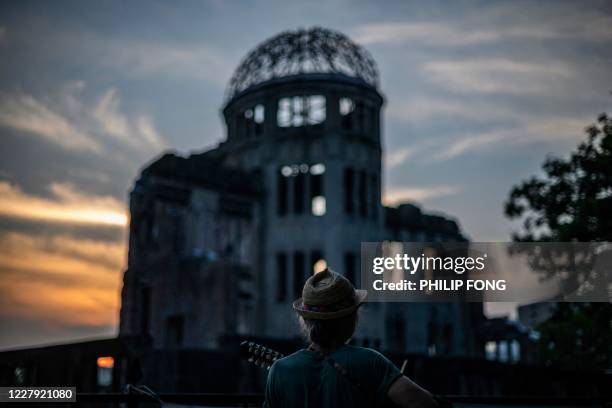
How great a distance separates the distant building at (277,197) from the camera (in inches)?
1288

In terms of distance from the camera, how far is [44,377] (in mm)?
20312

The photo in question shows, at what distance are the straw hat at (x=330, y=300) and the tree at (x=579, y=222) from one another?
15373 millimetres

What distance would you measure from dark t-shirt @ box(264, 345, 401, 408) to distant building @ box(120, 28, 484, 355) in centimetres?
2835

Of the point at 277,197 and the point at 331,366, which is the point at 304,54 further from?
the point at 331,366

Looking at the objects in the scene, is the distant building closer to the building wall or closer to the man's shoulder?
the building wall

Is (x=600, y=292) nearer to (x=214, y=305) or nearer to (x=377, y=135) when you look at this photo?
(x=214, y=305)

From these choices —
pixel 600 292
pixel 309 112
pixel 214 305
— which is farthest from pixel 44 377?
pixel 309 112

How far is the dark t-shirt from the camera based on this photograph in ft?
9.40

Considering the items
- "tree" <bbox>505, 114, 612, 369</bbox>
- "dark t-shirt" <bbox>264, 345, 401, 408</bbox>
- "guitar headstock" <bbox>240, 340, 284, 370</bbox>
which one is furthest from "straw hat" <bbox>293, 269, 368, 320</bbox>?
"tree" <bbox>505, 114, 612, 369</bbox>

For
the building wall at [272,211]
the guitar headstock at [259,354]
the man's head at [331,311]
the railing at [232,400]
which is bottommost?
the railing at [232,400]

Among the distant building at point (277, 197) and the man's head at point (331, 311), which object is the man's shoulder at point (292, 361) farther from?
the distant building at point (277, 197)

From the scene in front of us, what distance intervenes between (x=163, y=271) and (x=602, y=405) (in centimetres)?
2593

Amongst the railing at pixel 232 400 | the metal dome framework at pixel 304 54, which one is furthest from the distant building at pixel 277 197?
the railing at pixel 232 400

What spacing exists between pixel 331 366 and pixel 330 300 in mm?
280
